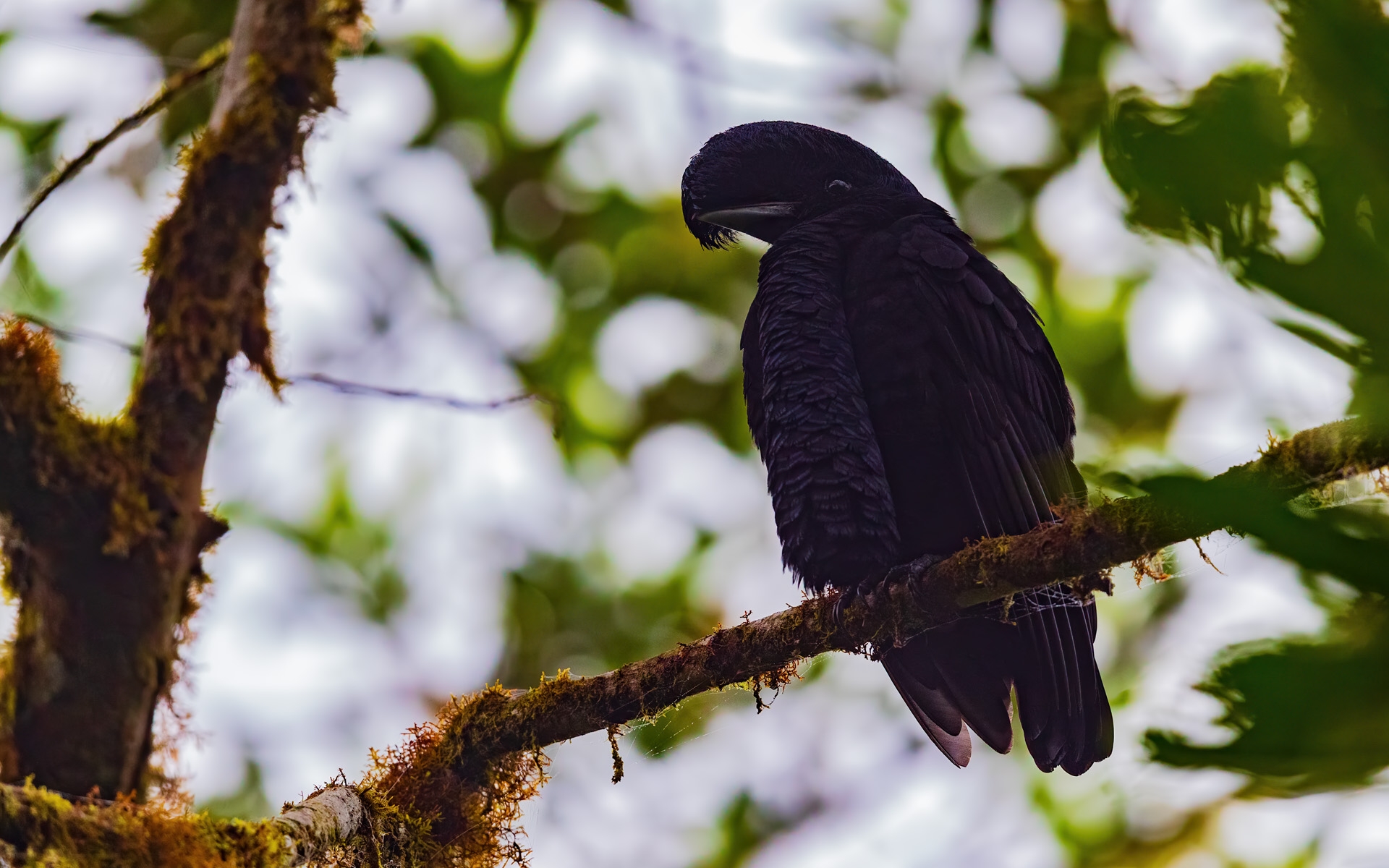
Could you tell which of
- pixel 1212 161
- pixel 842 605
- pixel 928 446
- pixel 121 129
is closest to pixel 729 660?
pixel 842 605

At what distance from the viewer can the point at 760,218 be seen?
4.21 metres

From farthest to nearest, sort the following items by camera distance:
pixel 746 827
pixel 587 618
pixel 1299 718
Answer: pixel 587 618, pixel 746 827, pixel 1299 718

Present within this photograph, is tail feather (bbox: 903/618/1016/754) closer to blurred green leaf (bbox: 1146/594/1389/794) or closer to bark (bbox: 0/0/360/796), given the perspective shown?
bark (bbox: 0/0/360/796)

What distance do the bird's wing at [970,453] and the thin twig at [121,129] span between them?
6.82ft

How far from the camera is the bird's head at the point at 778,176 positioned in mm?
4211

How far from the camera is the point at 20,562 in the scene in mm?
2592

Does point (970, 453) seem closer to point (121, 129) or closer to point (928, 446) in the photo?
point (928, 446)

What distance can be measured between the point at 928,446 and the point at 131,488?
2069mm

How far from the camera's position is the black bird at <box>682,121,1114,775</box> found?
3.36 metres

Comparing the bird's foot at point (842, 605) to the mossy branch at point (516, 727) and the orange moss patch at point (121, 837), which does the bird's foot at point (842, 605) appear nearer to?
the mossy branch at point (516, 727)

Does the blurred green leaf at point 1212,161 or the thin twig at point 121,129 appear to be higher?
the thin twig at point 121,129

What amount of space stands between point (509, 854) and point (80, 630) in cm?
121

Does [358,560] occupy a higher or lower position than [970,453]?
higher

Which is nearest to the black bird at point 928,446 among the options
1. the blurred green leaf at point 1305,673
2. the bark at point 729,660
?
the bark at point 729,660
